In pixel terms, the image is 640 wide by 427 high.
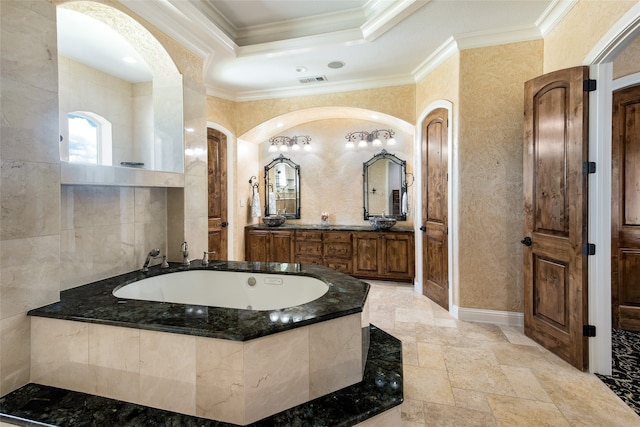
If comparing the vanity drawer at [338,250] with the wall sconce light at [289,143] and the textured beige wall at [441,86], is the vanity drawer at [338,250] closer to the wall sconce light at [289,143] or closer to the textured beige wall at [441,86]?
the wall sconce light at [289,143]

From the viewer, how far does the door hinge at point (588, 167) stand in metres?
2.14

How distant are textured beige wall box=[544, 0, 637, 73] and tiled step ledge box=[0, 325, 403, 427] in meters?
2.73

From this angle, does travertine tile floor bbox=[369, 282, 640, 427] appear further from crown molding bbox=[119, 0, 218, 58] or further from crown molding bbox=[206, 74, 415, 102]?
crown molding bbox=[119, 0, 218, 58]

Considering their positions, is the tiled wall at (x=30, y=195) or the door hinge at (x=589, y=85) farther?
the door hinge at (x=589, y=85)

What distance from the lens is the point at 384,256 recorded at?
4.46m

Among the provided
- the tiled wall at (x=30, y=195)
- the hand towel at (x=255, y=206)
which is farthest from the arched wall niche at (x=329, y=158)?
the tiled wall at (x=30, y=195)

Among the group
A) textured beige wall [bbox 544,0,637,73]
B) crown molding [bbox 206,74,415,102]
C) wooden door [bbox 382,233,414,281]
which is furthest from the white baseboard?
crown molding [bbox 206,74,415,102]

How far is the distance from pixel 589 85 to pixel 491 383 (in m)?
2.21

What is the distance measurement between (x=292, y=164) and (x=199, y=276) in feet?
10.3

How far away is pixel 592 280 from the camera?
2.17m

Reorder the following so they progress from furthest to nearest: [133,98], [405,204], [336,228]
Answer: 1. [405,204]
2. [336,228]
3. [133,98]

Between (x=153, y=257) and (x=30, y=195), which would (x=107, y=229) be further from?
(x=30, y=195)

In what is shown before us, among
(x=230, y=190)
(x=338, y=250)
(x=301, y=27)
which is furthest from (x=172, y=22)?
(x=338, y=250)

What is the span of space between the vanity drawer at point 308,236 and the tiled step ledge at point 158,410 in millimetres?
3098
